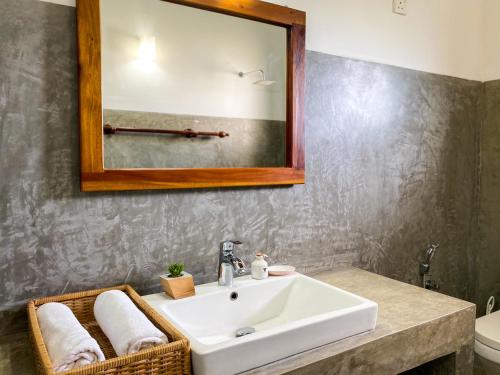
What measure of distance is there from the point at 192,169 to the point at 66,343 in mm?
687

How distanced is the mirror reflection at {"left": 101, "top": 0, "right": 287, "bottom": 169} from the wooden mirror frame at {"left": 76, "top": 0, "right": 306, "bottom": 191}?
0.10 ft

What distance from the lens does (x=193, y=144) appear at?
4.63 ft

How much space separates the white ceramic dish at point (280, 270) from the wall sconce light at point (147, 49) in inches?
34.4

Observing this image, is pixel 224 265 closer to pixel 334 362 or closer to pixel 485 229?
pixel 334 362

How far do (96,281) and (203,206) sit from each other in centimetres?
44

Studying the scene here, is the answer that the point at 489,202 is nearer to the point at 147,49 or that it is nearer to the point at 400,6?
the point at 400,6

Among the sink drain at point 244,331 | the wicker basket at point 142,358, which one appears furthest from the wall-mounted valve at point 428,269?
the wicker basket at point 142,358

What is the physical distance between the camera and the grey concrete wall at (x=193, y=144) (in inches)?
50.3

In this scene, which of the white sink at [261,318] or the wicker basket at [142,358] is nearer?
the wicker basket at [142,358]

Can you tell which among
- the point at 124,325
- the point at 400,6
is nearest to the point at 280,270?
the point at 124,325

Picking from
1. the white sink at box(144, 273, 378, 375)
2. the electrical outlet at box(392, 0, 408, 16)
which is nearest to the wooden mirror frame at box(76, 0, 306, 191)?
the white sink at box(144, 273, 378, 375)

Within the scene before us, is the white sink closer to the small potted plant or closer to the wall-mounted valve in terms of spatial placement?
the small potted plant

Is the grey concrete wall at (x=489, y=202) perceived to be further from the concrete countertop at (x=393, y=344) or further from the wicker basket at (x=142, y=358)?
the wicker basket at (x=142, y=358)

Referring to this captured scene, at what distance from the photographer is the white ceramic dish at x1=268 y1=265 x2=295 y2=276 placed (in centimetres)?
151
